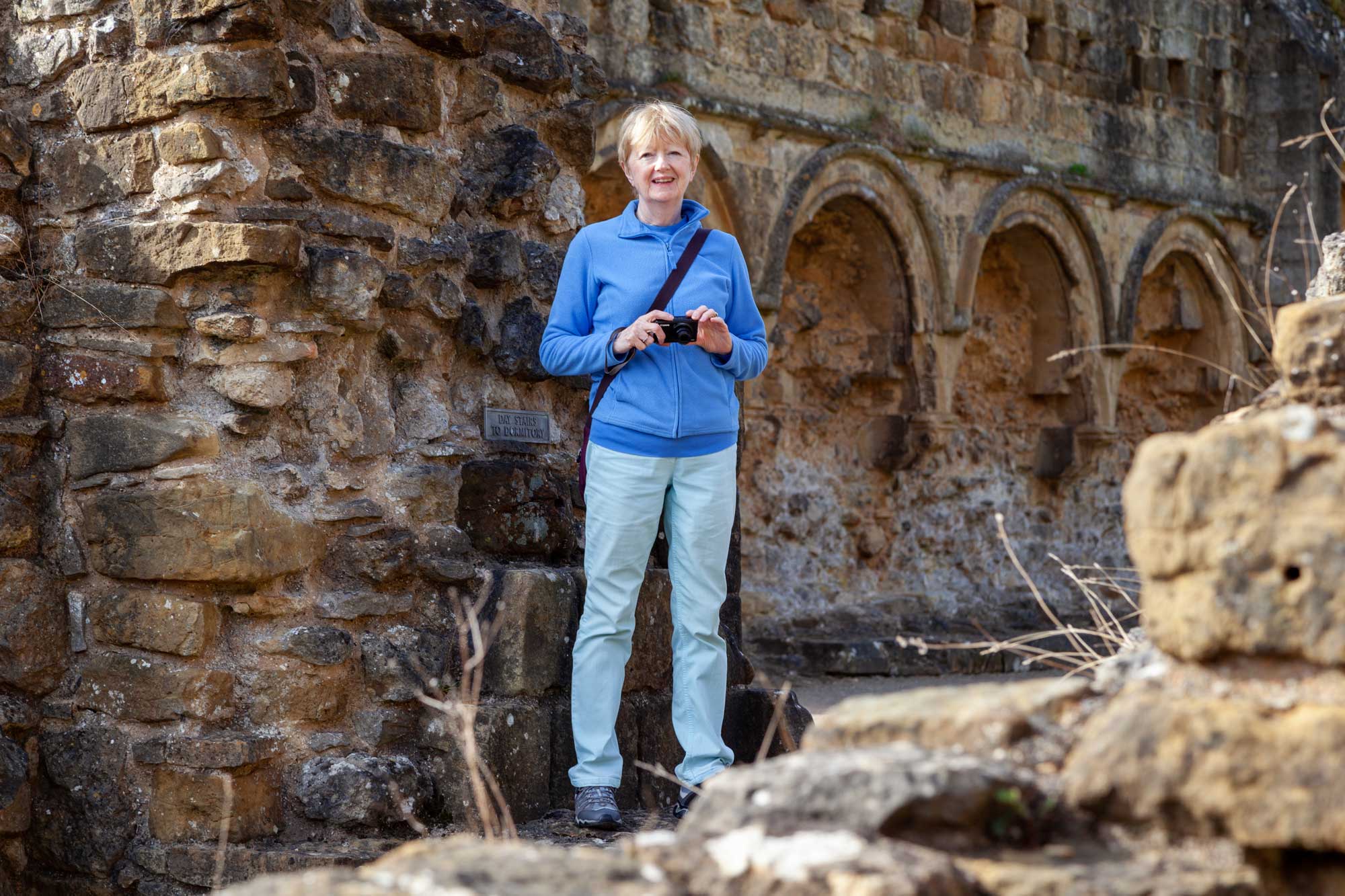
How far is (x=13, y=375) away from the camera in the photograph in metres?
4.17

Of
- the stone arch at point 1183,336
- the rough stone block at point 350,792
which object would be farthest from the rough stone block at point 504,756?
the stone arch at point 1183,336

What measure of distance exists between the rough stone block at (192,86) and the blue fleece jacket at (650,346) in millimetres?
823

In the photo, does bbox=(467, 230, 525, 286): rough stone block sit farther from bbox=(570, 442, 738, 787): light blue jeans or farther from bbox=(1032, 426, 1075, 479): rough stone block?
bbox=(1032, 426, 1075, 479): rough stone block

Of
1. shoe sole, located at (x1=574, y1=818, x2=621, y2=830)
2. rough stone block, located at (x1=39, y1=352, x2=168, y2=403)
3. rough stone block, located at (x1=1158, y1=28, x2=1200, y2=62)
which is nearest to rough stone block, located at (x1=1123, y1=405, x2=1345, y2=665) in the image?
shoe sole, located at (x1=574, y1=818, x2=621, y2=830)

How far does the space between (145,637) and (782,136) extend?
700cm

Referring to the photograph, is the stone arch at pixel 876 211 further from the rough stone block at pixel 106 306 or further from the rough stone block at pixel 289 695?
the rough stone block at pixel 289 695

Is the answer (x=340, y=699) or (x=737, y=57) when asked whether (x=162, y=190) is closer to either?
(x=340, y=699)

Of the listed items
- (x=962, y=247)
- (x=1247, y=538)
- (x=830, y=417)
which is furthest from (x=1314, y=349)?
(x=962, y=247)

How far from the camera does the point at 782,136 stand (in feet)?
33.9

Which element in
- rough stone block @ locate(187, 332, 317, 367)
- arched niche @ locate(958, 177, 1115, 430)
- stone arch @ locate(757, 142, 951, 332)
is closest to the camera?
rough stone block @ locate(187, 332, 317, 367)

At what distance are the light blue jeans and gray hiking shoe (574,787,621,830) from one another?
1.0 inches

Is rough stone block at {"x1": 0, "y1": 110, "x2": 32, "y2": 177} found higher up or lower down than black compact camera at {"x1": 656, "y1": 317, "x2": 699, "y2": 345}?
higher up

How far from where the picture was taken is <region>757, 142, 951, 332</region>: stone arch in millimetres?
10211

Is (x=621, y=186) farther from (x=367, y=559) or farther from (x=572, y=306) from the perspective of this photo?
(x=367, y=559)
